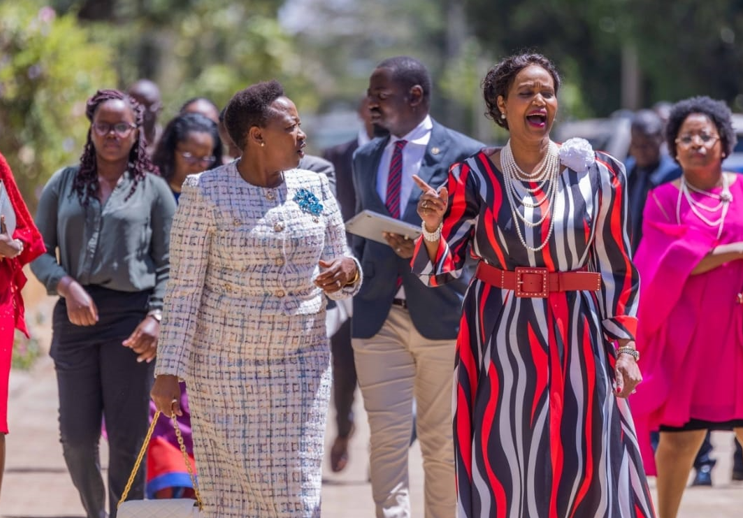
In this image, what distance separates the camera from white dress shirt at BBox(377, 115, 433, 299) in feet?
21.1

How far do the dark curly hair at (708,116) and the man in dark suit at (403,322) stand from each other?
1.19 m

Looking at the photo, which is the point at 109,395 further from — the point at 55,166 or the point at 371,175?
the point at 55,166

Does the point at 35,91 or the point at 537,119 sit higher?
the point at 35,91

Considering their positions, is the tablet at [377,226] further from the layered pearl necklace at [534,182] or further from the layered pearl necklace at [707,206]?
the layered pearl necklace at [707,206]

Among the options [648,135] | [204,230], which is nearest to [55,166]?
[648,135]

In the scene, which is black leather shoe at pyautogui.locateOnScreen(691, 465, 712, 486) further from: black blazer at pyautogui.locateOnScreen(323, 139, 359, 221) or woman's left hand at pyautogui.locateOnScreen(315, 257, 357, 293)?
woman's left hand at pyautogui.locateOnScreen(315, 257, 357, 293)

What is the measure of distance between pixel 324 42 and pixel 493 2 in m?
45.9

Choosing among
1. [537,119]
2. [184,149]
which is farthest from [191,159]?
[537,119]

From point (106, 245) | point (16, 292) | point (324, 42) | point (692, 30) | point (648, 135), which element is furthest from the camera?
point (324, 42)

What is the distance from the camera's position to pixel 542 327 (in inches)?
200

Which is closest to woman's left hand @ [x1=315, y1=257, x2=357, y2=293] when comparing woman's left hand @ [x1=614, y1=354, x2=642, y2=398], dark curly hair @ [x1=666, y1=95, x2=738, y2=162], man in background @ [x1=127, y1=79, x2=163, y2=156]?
woman's left hand @ [x1=614, y1=354, x2=642, y2=398]

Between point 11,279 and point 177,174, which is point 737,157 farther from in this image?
point 11,279

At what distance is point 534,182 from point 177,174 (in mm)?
2697

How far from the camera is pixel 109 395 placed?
20.8ft
